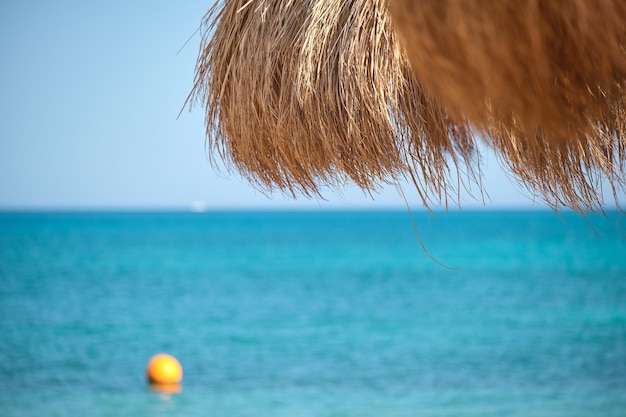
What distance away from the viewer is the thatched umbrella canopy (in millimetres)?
803

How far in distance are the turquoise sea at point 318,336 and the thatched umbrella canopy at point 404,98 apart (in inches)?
12.2

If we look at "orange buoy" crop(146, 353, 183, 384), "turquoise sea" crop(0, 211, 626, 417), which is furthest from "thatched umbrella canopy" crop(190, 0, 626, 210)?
"orange buoy" crop(146, 353, 183, 384)

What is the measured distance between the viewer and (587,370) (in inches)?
392

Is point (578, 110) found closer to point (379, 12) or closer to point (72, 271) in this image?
point (379, 12)

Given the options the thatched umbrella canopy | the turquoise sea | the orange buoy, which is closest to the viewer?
the thatched umbrella canopy

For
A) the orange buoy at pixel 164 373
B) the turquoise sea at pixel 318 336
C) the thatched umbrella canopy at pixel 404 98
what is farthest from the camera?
the orange buoy at pixel 164 373

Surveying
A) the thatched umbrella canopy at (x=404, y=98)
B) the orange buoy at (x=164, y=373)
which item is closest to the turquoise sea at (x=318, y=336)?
the orange buoy at (x=164, y=373)

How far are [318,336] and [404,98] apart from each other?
37.1ft

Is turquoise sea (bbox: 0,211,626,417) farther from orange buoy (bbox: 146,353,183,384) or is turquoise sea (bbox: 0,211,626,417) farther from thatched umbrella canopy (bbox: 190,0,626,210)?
thatched umbrella canopy (bbox: 190,0,626,210)

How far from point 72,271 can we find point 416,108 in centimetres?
2322

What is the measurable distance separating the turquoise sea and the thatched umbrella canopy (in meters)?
0.31

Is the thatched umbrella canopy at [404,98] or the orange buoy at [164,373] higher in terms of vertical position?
the thatched umbrella canopy at [404,98]

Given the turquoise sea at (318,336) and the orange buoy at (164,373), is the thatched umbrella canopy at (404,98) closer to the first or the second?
the turquoise sea at (318,336)

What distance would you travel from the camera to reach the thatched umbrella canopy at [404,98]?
80cm
